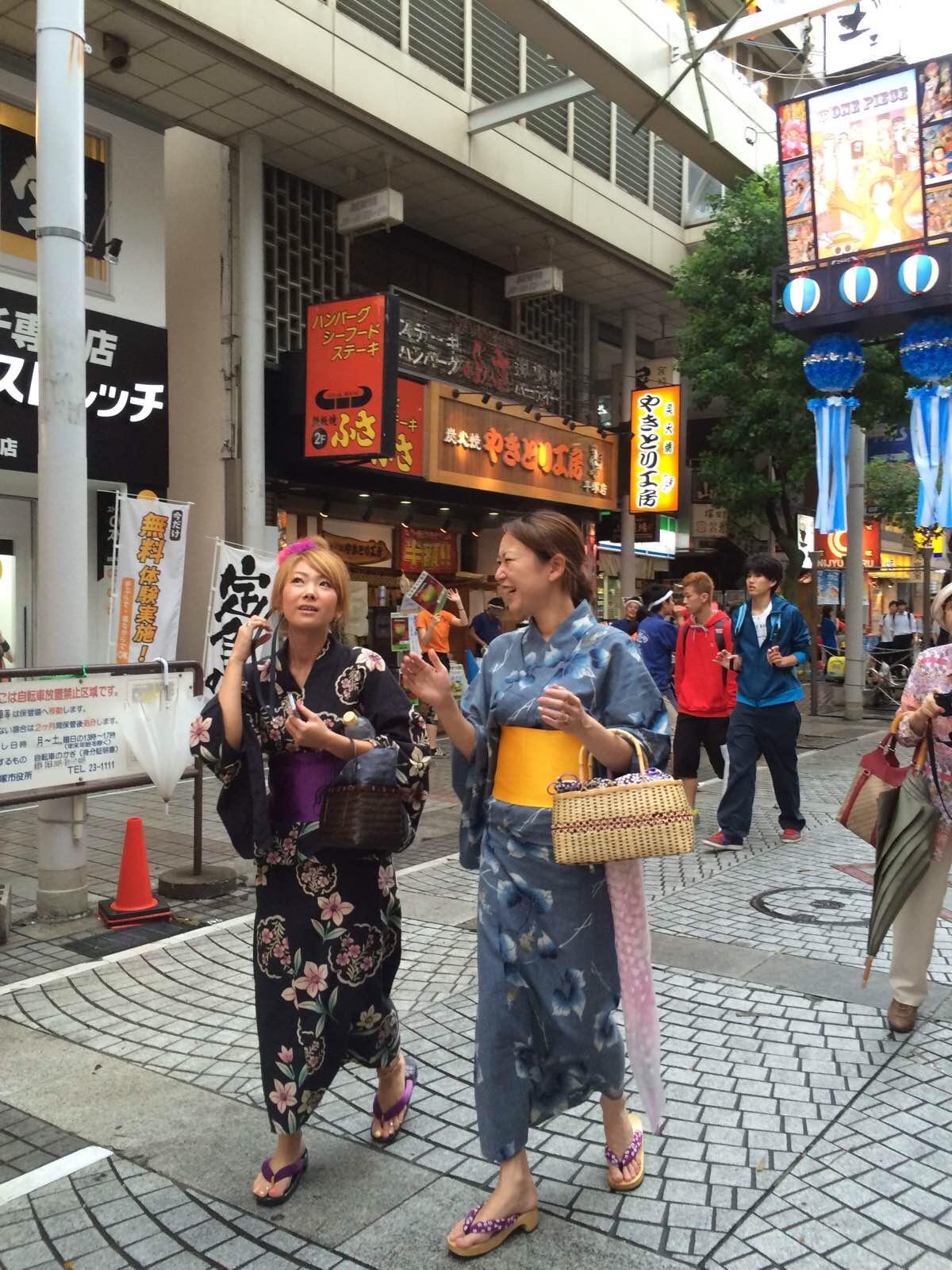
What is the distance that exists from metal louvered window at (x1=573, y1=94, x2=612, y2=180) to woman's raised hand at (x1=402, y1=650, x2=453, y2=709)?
1403 centimetres

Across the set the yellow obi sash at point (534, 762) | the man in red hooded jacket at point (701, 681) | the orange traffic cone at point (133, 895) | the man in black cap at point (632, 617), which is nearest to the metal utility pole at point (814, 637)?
the man in black cap at point (632, 617)

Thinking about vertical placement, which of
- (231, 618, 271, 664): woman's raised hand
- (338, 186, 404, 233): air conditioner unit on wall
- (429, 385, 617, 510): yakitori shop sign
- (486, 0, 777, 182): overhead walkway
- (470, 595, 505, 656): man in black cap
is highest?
(486, 0, 777, 182): overhead walkway

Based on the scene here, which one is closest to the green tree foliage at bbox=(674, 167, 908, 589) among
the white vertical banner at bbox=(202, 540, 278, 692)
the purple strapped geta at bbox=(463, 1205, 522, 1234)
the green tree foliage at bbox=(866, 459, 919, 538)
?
the white vertical banner at bbox=(202, 540, 278, 692)

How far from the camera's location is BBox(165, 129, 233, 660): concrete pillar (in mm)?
11438

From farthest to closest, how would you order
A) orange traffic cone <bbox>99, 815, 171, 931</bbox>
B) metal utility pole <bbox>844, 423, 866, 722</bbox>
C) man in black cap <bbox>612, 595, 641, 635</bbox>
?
metal utility pole <bbox>844, 423, 866, 722</bbox> → man in black cap <bbox>612, 595, 641, 635</bbox> → orange traffic cone <bbox>99, 815, 171, 931</bbox>

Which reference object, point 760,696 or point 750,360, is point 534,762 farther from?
point 750,360

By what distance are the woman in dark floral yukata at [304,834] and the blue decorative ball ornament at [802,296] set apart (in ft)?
25.3

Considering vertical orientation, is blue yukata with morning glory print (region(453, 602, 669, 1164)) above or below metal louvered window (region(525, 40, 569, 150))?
below

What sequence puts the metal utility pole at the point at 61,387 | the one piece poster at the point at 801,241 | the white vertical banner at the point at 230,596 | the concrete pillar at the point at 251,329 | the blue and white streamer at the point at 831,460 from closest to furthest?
the metal utility pole at the point at 61,387 < the one piece poster at the point at 801,241 < the white vertical banner at the point at 230,596 < the blue and white streamer at the point at 831,460 < the concrete pillar at the point at 251,329

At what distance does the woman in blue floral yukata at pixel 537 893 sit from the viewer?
106 inches

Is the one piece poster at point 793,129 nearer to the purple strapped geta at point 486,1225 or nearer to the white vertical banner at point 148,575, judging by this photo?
the white vertical banner at point 148,575

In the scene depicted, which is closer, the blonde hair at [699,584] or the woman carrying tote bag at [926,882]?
the woman carrying tote bag at [926,882]

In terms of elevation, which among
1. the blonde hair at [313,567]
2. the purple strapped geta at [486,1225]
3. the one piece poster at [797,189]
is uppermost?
the one piece poster at [797,189]

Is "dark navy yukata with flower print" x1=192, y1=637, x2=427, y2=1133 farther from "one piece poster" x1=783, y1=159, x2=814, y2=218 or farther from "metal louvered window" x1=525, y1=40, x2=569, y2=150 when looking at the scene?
"metal louvered window" x1=525, y1=40, x2=569, y2=150
